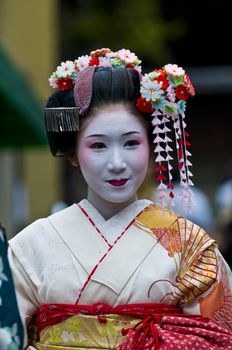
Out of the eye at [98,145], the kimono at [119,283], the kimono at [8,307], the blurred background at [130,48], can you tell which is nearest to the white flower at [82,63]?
the eye at [98,145]

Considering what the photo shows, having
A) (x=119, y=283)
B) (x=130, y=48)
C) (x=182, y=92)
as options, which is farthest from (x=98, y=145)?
(x=130, y=48)

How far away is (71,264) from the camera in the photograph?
15.6 feet

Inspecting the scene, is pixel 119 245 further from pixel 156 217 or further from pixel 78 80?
pixel 78 80

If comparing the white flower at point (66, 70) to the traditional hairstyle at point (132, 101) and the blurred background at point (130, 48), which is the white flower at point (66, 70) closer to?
the traditional hairstyle at point (132, 101)

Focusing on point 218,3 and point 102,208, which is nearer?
point 102,208

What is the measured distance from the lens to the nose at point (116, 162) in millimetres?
4751

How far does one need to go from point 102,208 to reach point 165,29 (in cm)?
1467

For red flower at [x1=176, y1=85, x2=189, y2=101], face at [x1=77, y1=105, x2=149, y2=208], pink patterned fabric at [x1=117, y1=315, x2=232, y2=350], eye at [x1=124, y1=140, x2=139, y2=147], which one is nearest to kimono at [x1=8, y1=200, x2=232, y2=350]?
pink patterned fabric at [x1=117, y1=315, x2=232, y2=350]

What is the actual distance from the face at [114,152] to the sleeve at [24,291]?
1.48 feet

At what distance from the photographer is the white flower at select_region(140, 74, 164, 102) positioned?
4.81 metres

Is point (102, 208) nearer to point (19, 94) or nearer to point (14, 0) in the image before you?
point (19, 94)

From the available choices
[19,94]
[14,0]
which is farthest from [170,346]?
[14,0]

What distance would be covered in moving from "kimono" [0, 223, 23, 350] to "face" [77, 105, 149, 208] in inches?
24.2

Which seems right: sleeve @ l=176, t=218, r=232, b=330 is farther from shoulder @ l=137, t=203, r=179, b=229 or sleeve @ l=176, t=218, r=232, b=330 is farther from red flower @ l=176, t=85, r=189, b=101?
red flower @ l=176, t=85, r=189, b=101
